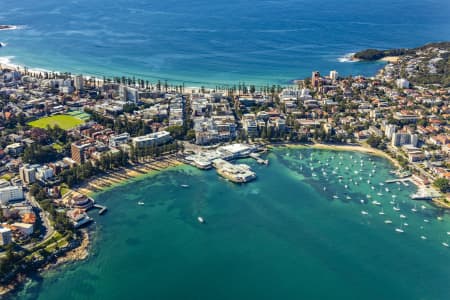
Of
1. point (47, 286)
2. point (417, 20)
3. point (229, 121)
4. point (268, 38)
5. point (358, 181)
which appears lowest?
point (47, 286)

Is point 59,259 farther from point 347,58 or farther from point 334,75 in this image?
point 347,58

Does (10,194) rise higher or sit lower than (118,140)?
lower

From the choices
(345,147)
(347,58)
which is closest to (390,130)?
(345,147)

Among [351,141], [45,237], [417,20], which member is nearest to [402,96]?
[351,141]

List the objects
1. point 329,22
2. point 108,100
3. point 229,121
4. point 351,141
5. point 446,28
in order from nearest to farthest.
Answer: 1. point 351,141
2. point 229,121
3. point 108,100
4. point 446,28
5. point 329,22

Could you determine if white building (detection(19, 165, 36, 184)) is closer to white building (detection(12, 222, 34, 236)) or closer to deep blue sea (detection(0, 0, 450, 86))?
white building (detection(12, 222, 34, 236))

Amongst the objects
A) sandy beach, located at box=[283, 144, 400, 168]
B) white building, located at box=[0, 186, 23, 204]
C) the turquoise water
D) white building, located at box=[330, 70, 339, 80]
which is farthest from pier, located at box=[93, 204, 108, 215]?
white building, located at box=[330, 70, 339, 80]

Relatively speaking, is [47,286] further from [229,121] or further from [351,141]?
[351,141]

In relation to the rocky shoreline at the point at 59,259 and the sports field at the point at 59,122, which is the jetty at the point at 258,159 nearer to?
the rocky shoreline at the point at 59,259
